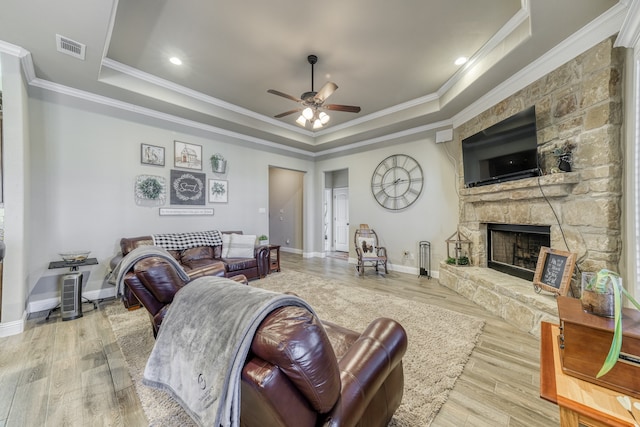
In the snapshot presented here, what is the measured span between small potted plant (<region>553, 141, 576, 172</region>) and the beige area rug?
180 cm

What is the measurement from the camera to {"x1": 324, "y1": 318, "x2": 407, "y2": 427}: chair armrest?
93cm

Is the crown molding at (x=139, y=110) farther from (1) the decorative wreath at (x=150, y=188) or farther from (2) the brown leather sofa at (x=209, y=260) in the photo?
(2) the brown leather sofa at (x=209, y=260)

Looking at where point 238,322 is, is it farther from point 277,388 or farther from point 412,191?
point 412,191

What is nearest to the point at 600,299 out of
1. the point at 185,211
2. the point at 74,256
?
the point at 74,256

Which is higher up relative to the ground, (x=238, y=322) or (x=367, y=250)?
(x=238, y=322)

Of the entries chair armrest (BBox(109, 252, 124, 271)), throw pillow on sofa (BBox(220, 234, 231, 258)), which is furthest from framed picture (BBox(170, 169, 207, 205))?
chair armrest (BBox(109, 252, 124, 271))

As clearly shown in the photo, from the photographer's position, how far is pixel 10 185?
250 cm

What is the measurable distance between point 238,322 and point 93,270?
393 centimetres

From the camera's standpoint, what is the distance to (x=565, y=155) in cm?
246

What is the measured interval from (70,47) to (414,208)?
5288 millimetres

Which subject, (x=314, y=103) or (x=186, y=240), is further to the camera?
(x=186, y=240)

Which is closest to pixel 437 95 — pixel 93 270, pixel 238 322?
pixel 238 322

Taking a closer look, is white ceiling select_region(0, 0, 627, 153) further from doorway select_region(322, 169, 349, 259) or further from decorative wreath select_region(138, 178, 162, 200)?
doorway select_region(322, 169, 349, 259)

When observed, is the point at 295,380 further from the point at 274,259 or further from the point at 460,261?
the point at 274,259
